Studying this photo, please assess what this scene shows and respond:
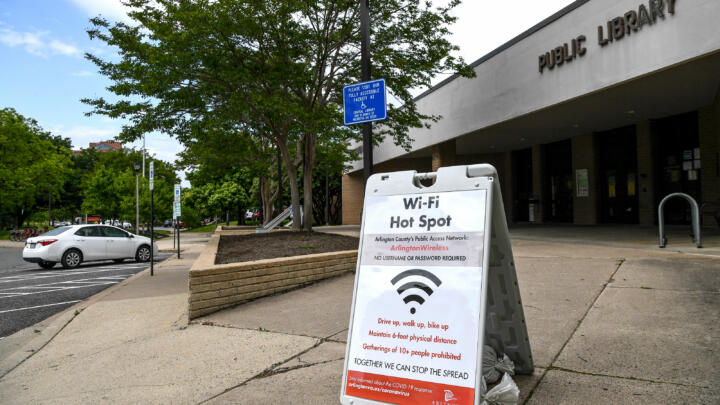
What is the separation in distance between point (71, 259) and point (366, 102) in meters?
12.1

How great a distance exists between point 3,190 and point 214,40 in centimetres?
3510

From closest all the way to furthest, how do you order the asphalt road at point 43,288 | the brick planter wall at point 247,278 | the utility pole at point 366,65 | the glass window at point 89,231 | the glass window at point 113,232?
the brick planter wall at point 247,278 → the asphalt road at point 43,288 → the utility pole at point 366,65 → the glass window at point 89,231 → the glass window at point 113,232

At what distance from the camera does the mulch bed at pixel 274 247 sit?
9297 millimetres

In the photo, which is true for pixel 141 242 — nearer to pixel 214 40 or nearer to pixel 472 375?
pixel 214 40

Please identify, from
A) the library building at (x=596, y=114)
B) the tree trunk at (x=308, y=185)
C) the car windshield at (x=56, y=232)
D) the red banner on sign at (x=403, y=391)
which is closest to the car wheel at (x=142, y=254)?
the car windshield at (x=56, y=232)

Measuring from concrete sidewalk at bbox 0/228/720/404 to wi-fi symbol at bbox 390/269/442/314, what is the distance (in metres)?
1.11

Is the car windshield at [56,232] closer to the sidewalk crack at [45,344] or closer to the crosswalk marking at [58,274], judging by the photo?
the crosswalk marking at [58,274]

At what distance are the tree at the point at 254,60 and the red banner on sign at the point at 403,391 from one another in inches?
351

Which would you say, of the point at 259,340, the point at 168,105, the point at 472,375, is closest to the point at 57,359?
the point at 259,340

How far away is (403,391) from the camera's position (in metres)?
2.78

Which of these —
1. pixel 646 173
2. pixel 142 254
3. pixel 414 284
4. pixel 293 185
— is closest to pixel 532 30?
pixel 293 185

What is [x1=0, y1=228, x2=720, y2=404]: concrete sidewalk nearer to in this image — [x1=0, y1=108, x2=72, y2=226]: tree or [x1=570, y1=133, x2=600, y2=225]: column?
[x1=570, y1=133, x2=600, y2=225]: column

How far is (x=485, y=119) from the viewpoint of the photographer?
47.5 ft

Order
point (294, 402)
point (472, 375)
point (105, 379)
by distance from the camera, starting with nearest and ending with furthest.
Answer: point (472, 375) → point (294, 402) → point (105, 379)
